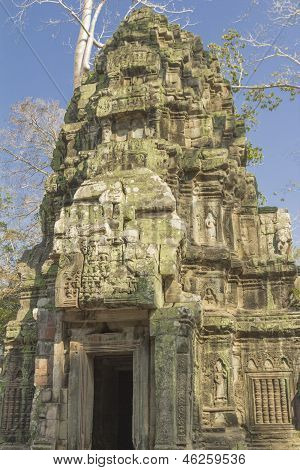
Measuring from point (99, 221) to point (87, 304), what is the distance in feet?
4.88

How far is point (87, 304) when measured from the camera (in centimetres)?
889

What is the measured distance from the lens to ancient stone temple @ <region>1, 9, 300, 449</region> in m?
8.86

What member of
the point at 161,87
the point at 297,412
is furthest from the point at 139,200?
the point at 297,412

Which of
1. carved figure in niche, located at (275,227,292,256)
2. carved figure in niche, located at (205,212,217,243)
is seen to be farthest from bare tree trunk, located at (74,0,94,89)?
carved figure in niche, located at (275,227,292,256)

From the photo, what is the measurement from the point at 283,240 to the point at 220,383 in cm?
366

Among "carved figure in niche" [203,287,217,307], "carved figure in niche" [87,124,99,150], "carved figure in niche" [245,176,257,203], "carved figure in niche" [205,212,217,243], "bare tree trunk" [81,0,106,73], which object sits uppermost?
"bare tree trunk" [81,0,106,73]

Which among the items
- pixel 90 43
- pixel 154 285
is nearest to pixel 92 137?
pixel 154 285

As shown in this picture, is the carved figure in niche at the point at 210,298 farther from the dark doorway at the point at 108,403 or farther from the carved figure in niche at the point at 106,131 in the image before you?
the carved figure in niche at the point at 106,131

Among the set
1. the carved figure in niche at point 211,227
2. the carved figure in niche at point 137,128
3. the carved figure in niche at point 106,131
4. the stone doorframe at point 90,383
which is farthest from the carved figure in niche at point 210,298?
the carved figure in niche at point 106,131

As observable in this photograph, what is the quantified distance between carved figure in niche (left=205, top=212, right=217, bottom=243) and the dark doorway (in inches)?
116

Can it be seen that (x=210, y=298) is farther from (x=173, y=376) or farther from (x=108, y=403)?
(x=108, y=403)

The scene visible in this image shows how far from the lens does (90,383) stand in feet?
30.6

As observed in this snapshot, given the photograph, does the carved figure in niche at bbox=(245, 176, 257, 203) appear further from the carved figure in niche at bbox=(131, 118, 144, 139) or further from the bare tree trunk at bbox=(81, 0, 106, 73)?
the bare tree trunk at bbox=(81, 0, 106, 73)

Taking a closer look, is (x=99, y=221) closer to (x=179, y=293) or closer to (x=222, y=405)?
(x=179, y=293)
